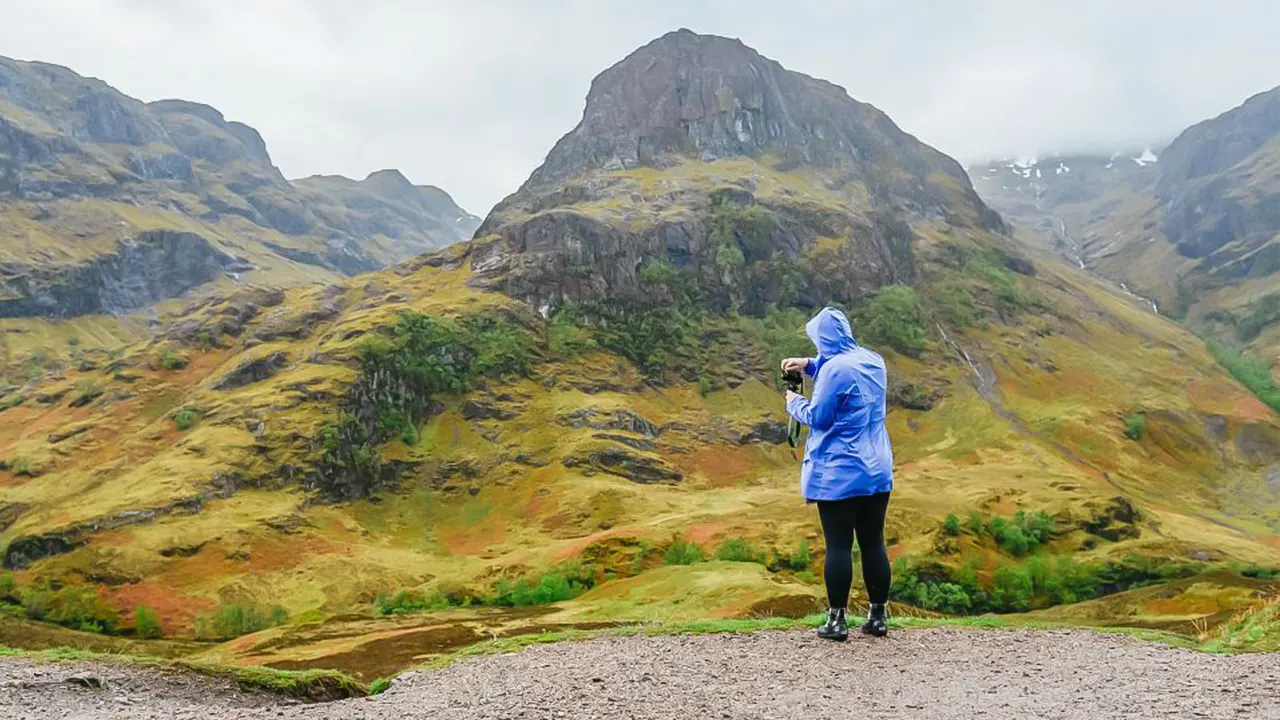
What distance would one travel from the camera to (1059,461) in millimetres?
112625

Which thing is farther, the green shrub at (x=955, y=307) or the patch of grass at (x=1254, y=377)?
the green shrub at (x=955, y=307)

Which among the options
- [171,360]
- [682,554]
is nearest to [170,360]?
[171,360]

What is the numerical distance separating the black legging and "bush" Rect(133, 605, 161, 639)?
67083 millimetres

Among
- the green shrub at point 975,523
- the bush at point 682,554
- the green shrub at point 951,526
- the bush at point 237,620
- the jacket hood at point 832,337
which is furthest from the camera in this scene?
the green shrub at point 975,523

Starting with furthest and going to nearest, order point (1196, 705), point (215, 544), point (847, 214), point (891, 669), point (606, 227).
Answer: point (847, 214) → point (606, 227) → point (215, 544) → point (891, 669) → point (1196, 705)

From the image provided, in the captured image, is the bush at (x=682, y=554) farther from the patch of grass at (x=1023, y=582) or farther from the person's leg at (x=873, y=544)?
the person's leg at (x=873, y=544)

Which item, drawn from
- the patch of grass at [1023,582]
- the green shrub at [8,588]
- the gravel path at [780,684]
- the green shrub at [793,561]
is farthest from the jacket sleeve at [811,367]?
the green shrub at [8,588]

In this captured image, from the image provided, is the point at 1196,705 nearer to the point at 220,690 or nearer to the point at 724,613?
the point at 220,690

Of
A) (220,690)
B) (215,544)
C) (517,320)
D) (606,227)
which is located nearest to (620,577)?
(215,544)

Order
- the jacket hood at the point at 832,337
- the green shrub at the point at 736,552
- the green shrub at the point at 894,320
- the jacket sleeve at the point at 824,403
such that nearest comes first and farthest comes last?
1. the jacket sleeve at the point at 824,403
2. the jacket hood at the point at 832,337
3. the green shrub at the point at 736,552
4. the green shrub at the point at 894,320

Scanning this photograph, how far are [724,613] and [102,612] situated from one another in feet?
184

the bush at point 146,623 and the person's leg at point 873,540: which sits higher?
the person's leg at point 873,540

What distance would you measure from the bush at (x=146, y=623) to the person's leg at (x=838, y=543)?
67.0 meters

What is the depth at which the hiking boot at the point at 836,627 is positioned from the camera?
1138 centimetres
